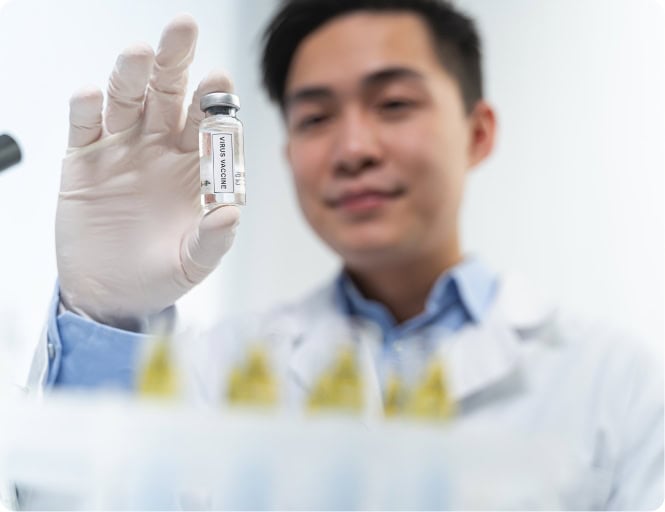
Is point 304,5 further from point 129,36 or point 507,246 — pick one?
point 507,246

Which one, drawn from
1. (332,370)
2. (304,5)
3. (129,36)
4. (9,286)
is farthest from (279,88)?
(9,286)

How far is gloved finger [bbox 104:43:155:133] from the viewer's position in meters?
0.76

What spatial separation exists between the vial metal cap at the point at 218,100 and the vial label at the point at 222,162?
0.14ft

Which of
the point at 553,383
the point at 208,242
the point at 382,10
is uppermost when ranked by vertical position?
the point at 382,10

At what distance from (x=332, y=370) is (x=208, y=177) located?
0.25m

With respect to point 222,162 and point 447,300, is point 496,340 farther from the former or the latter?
point 222,162

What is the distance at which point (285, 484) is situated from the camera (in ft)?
2.05

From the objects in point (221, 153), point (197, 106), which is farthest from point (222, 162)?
point (197, 106)

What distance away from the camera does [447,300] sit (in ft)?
2.40

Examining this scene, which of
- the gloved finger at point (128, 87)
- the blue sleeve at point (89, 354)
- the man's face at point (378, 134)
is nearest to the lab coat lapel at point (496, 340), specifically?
the man's face at point (378, 134)

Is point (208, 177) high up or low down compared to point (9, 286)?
up

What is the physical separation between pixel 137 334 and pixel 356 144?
13.3 inches

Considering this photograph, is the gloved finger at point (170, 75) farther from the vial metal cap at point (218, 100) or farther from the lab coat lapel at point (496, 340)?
the lab coat lapel at point (496, 340)

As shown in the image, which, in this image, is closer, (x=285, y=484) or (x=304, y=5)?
(x=285, y=484)
